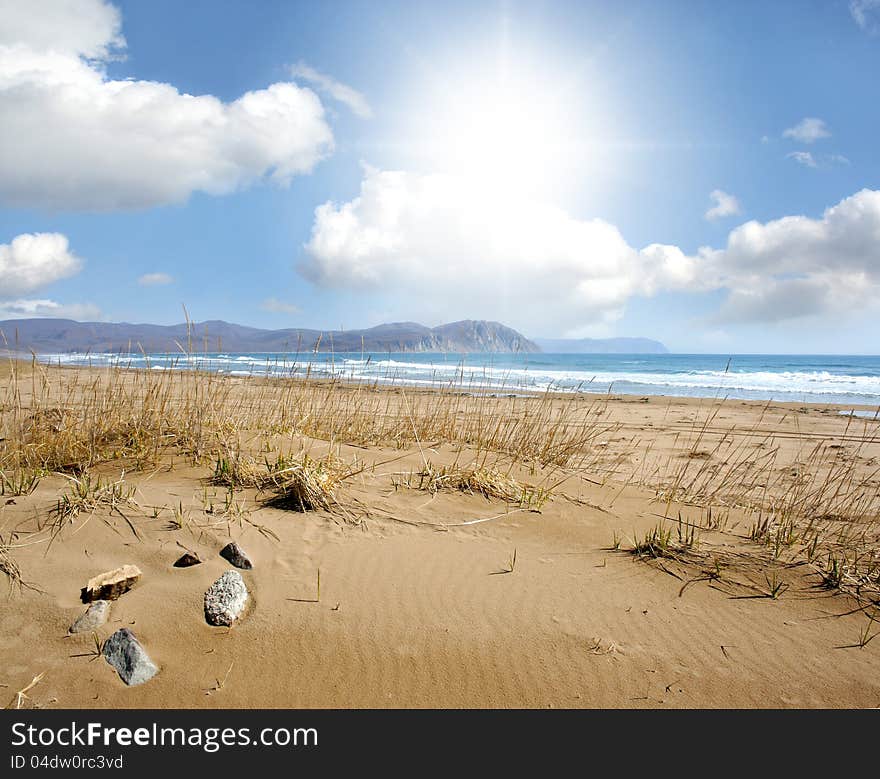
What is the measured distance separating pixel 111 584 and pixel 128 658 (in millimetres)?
571

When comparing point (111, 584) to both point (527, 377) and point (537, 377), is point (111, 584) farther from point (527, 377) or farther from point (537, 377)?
point (537, 377)

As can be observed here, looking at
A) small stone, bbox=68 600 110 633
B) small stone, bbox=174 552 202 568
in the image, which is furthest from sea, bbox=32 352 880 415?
small stone, bbox=68 600 110 633

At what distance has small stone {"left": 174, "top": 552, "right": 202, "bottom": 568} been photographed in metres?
2.59

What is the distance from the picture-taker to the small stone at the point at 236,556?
2.66 m

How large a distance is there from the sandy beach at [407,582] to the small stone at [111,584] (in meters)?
0.06

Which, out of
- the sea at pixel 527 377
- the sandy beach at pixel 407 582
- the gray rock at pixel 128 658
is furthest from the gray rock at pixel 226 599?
the sea at pixel 527 377

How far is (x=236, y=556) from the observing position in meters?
2.69

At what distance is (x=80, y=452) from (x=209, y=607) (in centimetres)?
254

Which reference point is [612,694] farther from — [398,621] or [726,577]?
[726,577]

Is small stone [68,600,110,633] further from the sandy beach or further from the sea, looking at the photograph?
the sea

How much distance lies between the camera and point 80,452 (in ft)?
12.8

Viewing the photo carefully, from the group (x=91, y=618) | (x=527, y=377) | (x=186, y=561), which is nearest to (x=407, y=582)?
(x=186, y=561)
